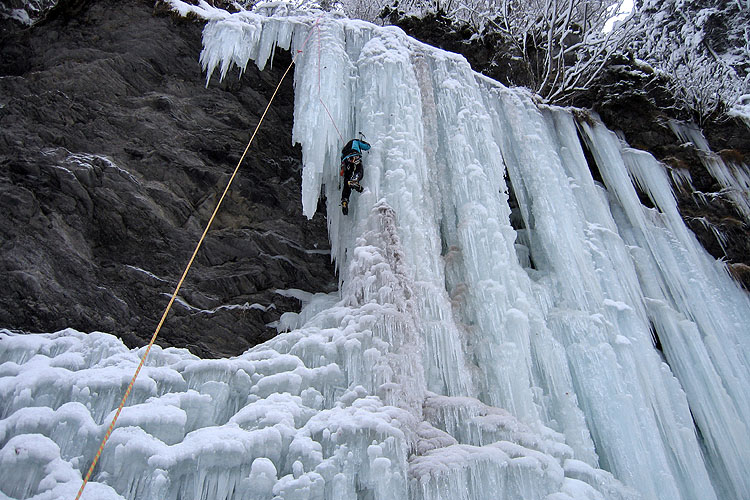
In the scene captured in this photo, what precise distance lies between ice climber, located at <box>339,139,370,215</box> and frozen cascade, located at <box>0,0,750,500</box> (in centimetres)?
16

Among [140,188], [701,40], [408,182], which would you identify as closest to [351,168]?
[408,182]

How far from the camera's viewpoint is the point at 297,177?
6750mm

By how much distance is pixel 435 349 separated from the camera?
15.0 ft

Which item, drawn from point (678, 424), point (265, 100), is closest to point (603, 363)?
point (678, 424)

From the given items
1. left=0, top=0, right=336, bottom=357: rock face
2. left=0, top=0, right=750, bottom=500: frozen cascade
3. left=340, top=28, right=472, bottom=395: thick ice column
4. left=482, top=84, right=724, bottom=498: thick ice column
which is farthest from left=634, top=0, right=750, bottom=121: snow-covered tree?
left=0, top=0, right=336, bottom=357: rock face

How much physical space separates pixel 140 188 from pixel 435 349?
4.01 m

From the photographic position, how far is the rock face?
4.91 meters

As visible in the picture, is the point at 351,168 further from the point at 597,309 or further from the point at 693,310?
the point at 693,310

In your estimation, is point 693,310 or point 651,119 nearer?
point 693,310

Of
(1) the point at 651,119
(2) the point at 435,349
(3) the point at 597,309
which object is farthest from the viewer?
(1) the point at 651,119

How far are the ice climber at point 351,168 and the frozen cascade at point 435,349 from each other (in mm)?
161

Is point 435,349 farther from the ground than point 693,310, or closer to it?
closer to it

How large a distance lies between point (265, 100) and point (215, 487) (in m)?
5.58

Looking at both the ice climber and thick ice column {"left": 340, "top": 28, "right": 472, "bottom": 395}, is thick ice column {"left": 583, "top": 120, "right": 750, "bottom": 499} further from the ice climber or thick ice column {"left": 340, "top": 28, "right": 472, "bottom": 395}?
the ice climber
